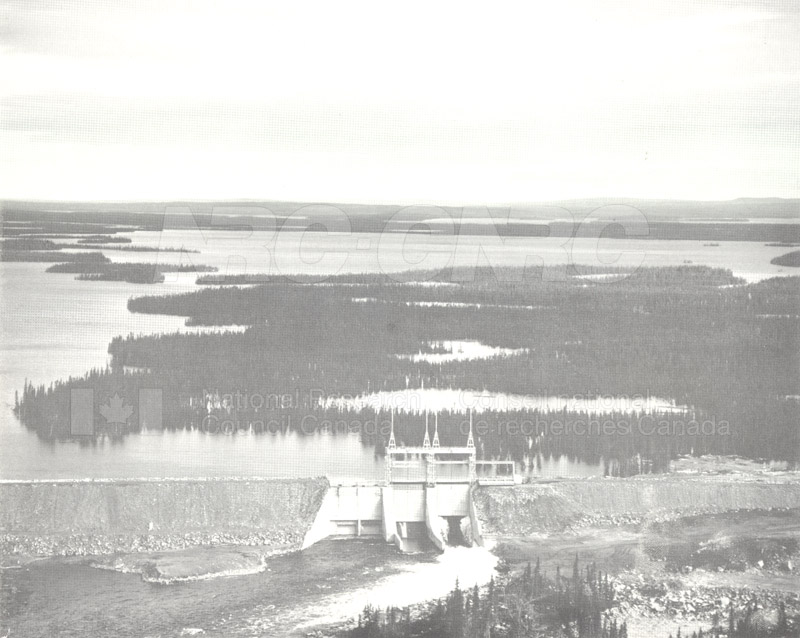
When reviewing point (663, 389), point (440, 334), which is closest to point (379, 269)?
point (440, 334)

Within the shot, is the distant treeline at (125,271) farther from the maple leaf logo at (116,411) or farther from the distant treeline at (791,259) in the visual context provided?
the distant treeline at (791,259)

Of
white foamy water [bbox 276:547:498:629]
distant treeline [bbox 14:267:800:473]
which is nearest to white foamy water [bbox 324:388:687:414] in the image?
distant treeline [bbox 14:267:800:473]

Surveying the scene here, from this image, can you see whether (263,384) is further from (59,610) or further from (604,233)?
(604,233)

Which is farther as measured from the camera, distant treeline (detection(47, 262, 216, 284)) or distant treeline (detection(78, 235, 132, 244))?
distant treeline (detection(78, 235, 132, 244))

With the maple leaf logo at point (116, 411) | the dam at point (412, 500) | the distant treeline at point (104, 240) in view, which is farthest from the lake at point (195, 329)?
the dam at point (412, 500)

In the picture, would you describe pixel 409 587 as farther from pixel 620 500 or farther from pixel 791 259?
pixel 791 259

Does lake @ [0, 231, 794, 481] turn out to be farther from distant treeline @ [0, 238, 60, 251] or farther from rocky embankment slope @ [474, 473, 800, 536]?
rocky embankment slope @ [474, 473, 800, 536]
